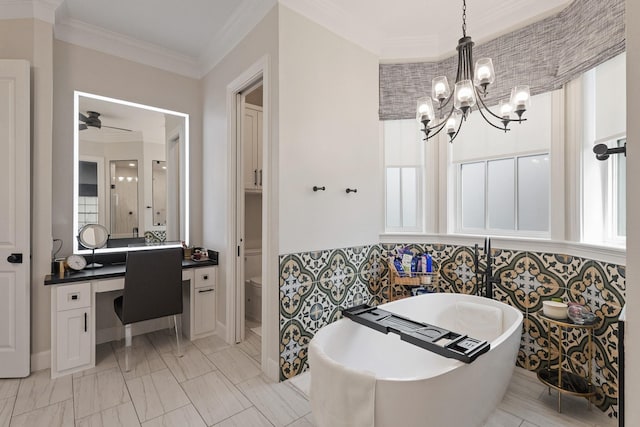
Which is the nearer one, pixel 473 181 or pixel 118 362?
pixel 118 362

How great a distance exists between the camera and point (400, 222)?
3.10 m

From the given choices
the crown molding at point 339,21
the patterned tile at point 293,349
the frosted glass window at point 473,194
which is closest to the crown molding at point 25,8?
the crown molding at point 339,21

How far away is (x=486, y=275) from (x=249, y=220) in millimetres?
2689

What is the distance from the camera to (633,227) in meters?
0.54

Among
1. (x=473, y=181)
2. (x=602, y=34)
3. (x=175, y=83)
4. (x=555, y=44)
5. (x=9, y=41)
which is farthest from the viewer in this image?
(x=175, y=83)

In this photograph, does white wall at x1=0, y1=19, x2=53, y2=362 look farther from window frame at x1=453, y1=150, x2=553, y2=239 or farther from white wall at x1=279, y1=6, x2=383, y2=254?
window frame at x1=453, y1=150, x2=553, y2=239

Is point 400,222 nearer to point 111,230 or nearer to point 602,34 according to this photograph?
point 602,34

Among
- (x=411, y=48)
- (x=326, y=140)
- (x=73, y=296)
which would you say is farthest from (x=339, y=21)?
(x=73, y=296)

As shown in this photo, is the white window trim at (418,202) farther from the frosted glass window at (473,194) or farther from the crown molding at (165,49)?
the crown molding at (165,49)

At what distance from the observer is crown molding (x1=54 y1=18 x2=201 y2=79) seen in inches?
102

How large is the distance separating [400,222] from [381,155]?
72cm

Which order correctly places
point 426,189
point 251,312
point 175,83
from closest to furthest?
point 426,189 < point 175,83 < point 251,312

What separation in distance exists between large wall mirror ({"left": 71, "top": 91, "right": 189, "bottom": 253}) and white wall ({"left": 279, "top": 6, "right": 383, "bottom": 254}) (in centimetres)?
163

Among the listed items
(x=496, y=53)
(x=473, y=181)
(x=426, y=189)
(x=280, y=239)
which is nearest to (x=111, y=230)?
(x=280, y=239)
